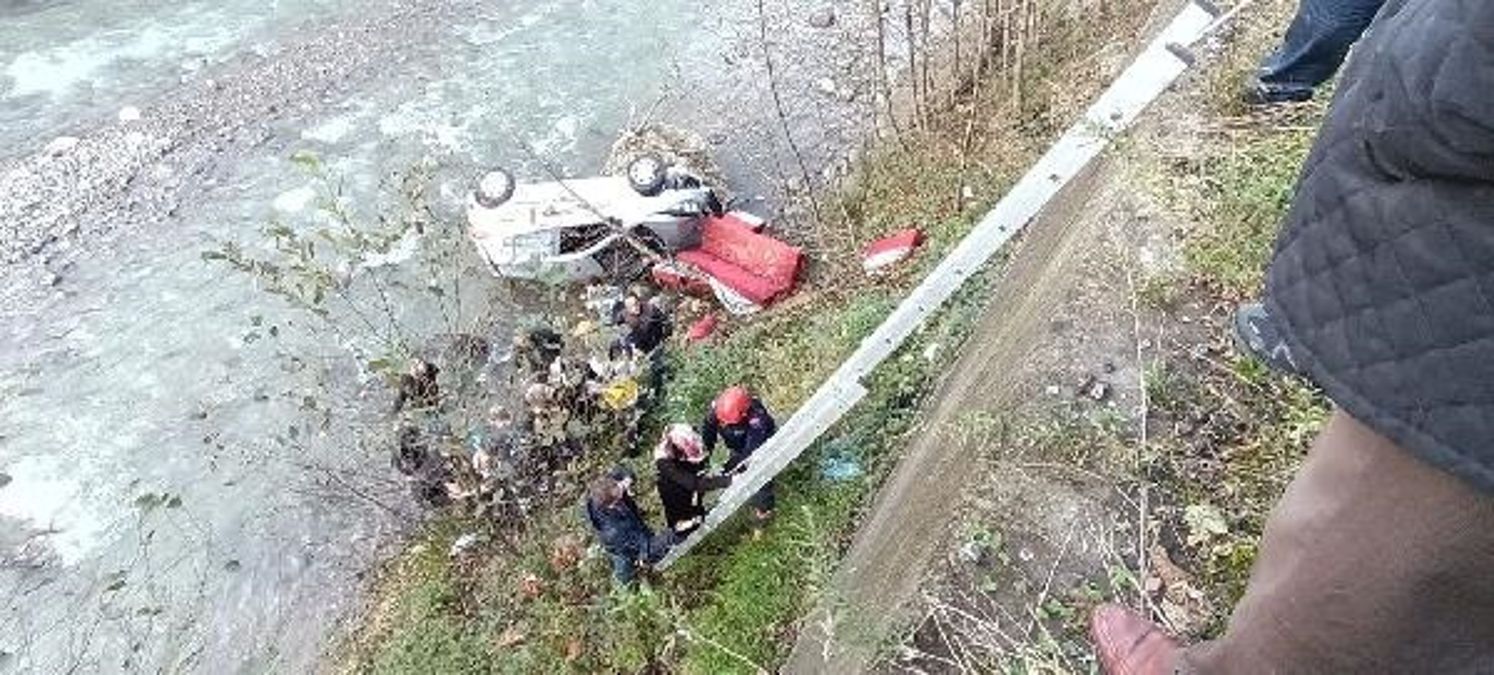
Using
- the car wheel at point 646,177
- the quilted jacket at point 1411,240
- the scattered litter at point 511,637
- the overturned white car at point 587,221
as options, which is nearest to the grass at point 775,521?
the scattered litter at point 511,637

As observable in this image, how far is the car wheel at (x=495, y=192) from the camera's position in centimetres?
764

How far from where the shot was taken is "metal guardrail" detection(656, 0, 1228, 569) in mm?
2568

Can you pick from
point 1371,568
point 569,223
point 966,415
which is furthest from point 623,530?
point 1371,568

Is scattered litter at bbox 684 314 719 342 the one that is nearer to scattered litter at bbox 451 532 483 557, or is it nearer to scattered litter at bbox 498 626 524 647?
scattered litter at bbox 451 532 483 557

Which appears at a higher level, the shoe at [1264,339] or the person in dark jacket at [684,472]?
the shoe at [1264,339]

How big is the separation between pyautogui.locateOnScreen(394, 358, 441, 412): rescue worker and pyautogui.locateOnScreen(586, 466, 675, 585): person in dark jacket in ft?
5.54

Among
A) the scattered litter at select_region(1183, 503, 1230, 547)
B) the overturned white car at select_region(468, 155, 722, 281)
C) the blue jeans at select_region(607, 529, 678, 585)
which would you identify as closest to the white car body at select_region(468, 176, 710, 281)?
the overturned white car at select_region(468, 155, 722, 281)

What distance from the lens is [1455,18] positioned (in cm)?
128

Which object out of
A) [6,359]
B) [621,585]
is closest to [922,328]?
[621,585]

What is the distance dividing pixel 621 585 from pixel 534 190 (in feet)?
10.8

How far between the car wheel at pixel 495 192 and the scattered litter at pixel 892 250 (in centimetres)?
227

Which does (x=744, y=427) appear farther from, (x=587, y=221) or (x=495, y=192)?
(x=495, y=192)

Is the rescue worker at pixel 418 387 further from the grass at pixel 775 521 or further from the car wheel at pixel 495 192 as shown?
the car wheel at pixel 495 192

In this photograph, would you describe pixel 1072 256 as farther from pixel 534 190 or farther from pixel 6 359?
pixel 6 359
